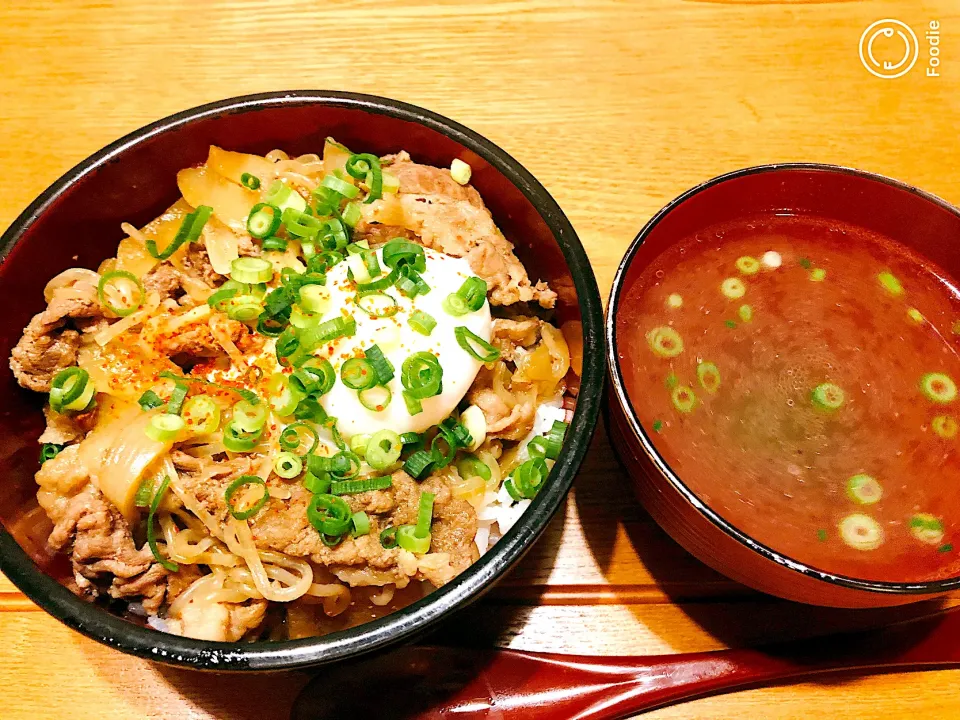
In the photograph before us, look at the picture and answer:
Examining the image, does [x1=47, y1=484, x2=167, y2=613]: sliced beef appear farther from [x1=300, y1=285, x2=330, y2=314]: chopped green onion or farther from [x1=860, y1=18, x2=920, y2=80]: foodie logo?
[x1=860, y1=18, x2=920, y2=80]: foodie logo

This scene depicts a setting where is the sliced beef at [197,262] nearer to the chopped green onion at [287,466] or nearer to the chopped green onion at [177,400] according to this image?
the chopped green onion at [177,400]

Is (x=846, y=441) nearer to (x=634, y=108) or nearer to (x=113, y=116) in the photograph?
(x=634, y=108)

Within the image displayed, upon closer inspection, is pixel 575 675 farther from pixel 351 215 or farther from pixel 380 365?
pixel 351 215

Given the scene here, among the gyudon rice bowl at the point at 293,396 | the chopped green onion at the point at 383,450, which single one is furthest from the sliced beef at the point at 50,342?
the chopped green onion at the point at 383,450

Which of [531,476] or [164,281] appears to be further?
[164,281]

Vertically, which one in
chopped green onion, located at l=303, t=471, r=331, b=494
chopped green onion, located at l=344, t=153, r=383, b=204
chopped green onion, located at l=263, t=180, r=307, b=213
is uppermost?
chopped green onion, located at l=344, t=153, r=383, b=204

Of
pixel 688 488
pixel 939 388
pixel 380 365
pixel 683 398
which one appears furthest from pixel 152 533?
pixel 939 388

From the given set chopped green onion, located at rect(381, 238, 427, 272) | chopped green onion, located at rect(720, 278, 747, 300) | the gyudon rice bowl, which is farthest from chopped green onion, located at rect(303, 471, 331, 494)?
chopped green onion, located at rect(720, 278, 747, 300)
